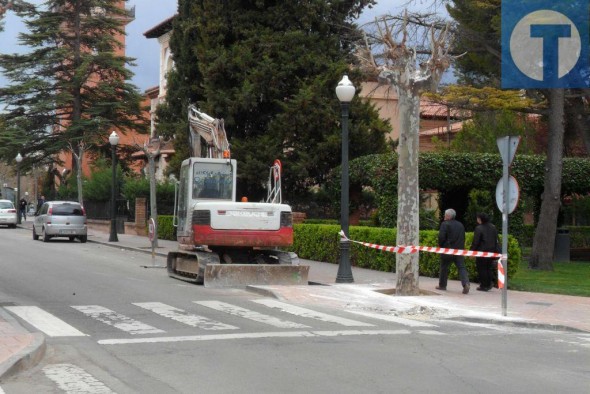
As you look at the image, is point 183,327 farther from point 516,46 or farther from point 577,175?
point 577,175

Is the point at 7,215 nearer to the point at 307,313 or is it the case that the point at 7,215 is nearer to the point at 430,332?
the point at 307,313

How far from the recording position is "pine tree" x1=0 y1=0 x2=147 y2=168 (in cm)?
5153

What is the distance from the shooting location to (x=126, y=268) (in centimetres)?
2217

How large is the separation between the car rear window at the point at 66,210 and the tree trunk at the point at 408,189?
21720 mm

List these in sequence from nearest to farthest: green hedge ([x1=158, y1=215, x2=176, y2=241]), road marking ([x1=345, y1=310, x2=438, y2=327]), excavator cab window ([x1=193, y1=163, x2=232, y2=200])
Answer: road marking ([x1=345, y1=310, x2=438, y2=327]) < excavator cab window ([x1=193, y1=163, x2=232, y2=200]) < green hedge ([x1=158, y1=215, x2=176, y2=241])

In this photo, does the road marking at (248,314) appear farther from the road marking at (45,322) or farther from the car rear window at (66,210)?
the car rear window at (66,210)

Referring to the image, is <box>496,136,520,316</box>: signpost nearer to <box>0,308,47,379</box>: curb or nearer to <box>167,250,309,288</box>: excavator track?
<box>167,250,309,288</box>: excavator track

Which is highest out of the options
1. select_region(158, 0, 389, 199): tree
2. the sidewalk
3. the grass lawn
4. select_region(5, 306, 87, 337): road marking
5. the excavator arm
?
select_region(158, 0, 389, 199): tree

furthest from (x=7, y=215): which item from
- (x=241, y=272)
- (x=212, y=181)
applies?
(x=241, y=272)

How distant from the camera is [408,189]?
16.3m

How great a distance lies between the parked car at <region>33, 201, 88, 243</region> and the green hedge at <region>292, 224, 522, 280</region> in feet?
40.0

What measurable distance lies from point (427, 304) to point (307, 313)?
2.54 metres

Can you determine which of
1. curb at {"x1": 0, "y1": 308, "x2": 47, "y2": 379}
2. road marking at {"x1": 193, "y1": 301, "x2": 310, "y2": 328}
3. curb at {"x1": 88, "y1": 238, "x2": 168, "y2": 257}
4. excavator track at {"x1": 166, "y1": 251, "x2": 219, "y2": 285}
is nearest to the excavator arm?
excavator track at {"x1": 166, "y1": 251, "x2": 219, "y2": 285}

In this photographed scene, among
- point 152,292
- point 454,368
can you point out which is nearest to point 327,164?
point 152,292
